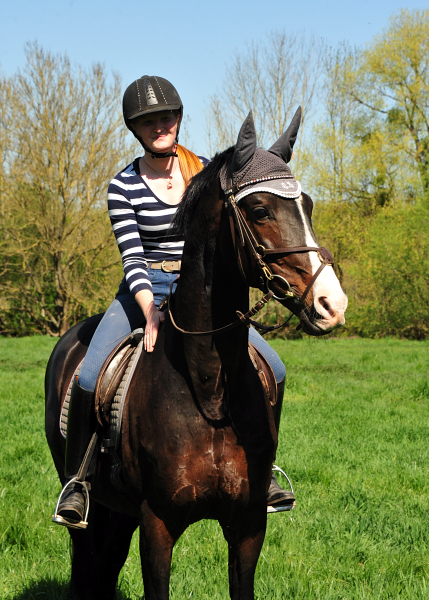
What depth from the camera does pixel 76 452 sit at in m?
3.57

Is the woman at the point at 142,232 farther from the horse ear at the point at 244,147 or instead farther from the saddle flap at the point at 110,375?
the horse ear at the point at 244,147

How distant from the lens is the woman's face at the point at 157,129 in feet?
11.4

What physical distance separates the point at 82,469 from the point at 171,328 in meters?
1.06

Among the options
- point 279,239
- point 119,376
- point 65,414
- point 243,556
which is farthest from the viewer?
point 65,414

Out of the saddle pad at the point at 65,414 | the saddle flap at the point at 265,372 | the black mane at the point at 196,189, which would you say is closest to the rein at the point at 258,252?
the black mane at the point at 196,189

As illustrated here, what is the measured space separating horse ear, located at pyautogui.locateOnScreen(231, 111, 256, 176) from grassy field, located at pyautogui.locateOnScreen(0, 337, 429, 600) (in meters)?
2.72

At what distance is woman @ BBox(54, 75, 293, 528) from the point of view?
3.39m

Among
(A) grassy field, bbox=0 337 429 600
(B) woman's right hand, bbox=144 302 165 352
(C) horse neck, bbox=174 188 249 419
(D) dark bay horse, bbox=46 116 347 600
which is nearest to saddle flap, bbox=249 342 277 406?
(D) dark bay horse, bbox=46 116 347 600

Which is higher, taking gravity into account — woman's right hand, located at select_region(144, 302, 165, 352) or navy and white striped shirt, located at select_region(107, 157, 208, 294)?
navy and white striped shirt, located at select_region(107, 157, 208, 294)

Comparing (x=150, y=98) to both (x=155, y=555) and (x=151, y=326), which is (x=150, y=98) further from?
(x=155, y=555)

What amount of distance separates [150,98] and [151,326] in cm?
131

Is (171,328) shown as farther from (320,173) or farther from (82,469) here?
(320,173)

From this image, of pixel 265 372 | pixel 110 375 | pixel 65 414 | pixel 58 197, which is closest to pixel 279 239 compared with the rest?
pixel 265 372

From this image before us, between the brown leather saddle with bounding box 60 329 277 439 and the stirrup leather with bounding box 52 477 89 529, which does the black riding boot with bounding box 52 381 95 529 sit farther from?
the brown leather saddle with bounding box 60 329 277 439
